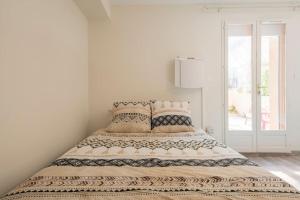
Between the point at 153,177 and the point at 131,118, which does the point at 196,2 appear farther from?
the point at 153,177

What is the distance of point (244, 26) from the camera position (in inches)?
143

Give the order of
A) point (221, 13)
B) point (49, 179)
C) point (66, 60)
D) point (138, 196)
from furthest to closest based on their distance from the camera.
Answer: point (221, 13) → point (66, 60) → point (49, 179) → point (138, 196)

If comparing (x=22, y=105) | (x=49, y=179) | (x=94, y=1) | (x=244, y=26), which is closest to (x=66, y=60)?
(x=94, y=1)

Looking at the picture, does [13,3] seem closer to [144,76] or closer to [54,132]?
[54,132]

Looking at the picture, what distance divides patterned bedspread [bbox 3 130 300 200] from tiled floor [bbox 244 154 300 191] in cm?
127

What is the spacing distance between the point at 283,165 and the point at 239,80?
1292 millimetres

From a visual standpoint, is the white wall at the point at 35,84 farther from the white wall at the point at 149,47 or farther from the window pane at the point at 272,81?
the window pane at the point at 272,81

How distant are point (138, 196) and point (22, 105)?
1.05 metres

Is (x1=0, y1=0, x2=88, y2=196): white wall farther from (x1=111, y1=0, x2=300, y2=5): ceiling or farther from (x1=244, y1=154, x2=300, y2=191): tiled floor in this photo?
(x1=244, y1=154, x2=300, y2=191): tiled floor

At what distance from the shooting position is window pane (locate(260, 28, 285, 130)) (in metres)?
3.62

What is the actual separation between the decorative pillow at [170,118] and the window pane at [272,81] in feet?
4.47

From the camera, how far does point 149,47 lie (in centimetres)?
355

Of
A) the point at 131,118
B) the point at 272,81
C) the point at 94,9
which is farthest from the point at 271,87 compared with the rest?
the point at 94,9

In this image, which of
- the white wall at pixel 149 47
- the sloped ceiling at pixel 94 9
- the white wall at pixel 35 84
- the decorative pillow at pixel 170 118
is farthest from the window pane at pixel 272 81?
the white wall at pixel 35 84
